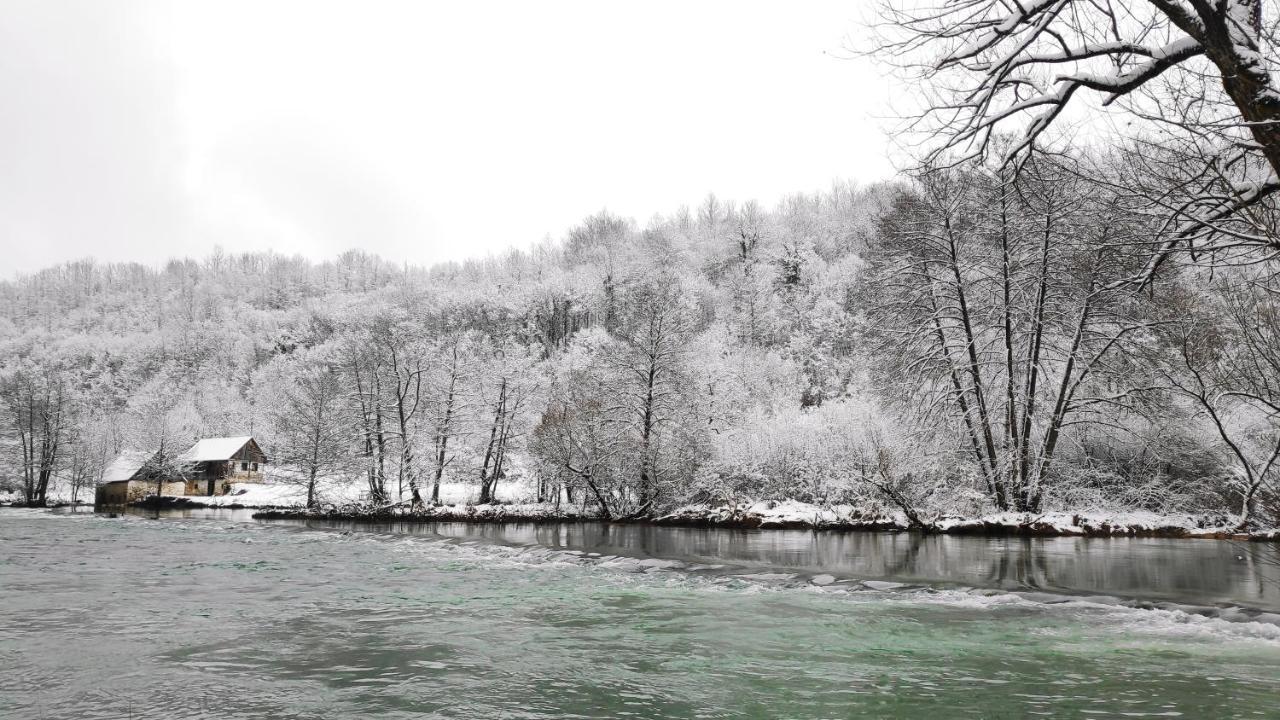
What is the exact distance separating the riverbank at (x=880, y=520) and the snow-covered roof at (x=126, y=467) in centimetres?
3747

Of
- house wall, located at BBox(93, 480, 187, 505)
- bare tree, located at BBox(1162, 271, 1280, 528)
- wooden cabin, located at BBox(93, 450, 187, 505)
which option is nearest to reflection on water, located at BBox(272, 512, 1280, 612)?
bare tree, located at BBox(1162, 271, 1280, 528)

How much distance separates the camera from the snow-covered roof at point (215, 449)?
224 ft

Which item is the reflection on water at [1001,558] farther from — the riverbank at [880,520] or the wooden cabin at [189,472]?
the wooden cabin at [189,472]

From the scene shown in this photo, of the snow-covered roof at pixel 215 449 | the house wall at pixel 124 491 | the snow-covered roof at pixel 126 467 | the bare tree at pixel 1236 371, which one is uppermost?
the bare tree at pixel 1236 371

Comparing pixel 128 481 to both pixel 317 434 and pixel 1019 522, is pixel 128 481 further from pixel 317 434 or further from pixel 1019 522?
pixel 1019 522

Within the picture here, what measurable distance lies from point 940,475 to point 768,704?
19.7 meters

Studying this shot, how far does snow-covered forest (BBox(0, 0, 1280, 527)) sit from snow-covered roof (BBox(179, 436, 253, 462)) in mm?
4050

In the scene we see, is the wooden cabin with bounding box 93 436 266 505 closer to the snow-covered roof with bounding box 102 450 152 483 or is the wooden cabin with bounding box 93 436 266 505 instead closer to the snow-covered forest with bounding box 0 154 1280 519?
the snow-covered roof with bounding box 102 450 152 483

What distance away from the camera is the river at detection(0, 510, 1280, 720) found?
18.7 ft

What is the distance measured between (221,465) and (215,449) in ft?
8.35

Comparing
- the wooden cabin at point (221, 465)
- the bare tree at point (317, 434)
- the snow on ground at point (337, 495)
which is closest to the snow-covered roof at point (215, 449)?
the wooden cabin at point (221, 465)

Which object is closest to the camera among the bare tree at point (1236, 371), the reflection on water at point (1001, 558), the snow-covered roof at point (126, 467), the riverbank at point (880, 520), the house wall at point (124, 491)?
the reflection on water at point (1001, 558)

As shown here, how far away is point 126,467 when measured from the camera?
6266cm

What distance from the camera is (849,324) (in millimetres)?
55188
